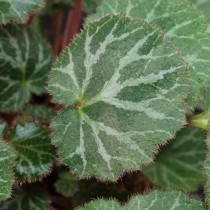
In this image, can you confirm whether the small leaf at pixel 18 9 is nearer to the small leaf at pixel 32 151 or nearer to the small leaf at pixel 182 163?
the small leaf at pixel 32 151

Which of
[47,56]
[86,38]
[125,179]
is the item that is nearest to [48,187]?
[125,179]

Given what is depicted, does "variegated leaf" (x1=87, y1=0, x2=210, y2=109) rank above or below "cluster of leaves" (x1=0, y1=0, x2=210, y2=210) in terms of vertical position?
above

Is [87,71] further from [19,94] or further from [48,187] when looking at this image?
[48,187]

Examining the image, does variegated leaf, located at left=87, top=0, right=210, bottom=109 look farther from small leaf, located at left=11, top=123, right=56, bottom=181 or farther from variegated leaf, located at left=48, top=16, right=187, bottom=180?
small leaf, located at left=11, top=123, right=56, bottom=181

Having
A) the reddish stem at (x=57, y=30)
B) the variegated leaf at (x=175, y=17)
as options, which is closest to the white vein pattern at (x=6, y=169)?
the variegated leaf at (x=175, y=17)

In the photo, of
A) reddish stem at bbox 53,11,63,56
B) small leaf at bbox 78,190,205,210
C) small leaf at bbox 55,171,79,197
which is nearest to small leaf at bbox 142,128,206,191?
small leaf at bbox 55,171,79,197

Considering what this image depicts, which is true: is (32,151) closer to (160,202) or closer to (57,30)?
(160,202)

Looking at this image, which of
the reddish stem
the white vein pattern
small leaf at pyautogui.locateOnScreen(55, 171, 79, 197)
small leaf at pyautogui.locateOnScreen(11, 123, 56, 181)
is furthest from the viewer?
the reddish stem
